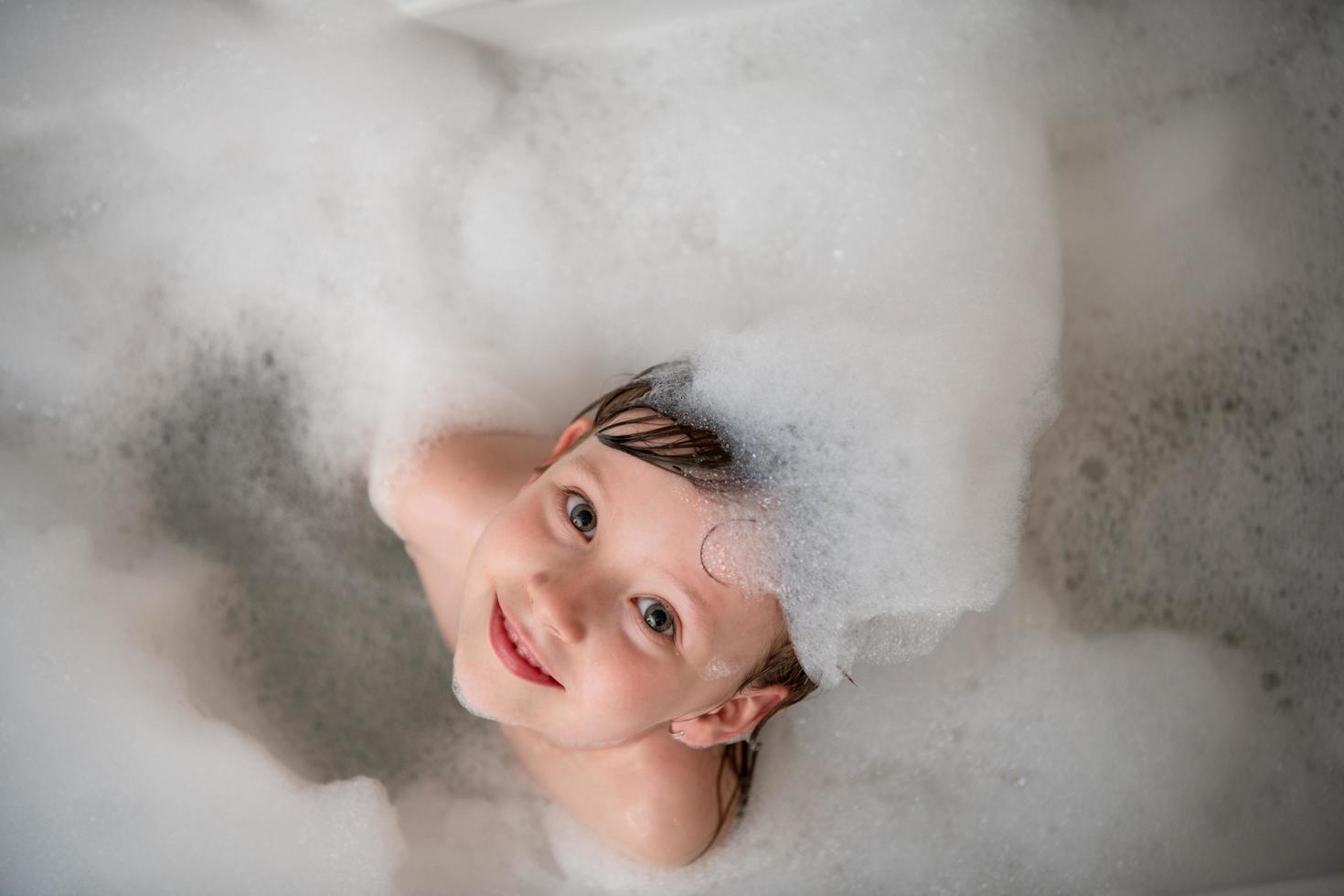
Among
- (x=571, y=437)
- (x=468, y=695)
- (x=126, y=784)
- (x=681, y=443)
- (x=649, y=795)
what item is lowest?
(x=126, y=784)

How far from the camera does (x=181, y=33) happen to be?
3.70ft

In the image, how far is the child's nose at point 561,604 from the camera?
81 centimetres

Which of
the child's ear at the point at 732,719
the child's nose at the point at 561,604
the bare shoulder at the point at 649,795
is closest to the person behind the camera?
the child's nose at the point at 561,604

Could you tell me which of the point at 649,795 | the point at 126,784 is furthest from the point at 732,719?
the point at 126,784

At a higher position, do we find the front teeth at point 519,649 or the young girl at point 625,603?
the young girl at point 625,603

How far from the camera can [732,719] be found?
966mm

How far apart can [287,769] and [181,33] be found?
0.83m

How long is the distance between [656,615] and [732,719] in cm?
19

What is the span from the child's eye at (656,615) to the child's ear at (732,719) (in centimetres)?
14

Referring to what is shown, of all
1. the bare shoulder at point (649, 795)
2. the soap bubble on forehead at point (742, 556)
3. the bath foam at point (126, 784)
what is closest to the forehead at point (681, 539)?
the soap bubble on forehead at point (742, 556)

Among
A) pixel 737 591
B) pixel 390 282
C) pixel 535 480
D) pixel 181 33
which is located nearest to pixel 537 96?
pixel 390 282

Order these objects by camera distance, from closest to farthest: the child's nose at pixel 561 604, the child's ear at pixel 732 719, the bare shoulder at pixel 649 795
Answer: the child's nose at pixel 561 604, the child's ear at pixel 732 719, the bare shoulder at pixel 649 795

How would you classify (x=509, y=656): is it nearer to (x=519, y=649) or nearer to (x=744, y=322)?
(x=519, y=649)

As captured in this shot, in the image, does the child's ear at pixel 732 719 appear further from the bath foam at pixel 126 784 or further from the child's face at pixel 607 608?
the bath foam at pixel 126 784
